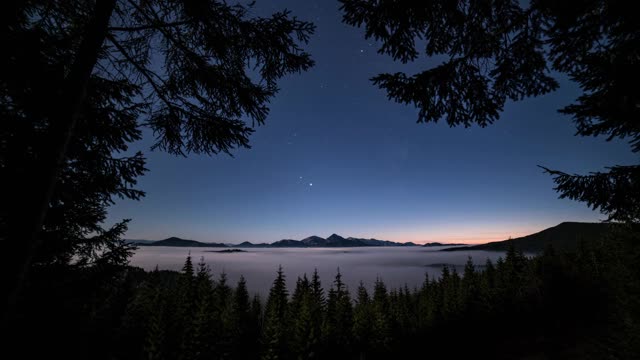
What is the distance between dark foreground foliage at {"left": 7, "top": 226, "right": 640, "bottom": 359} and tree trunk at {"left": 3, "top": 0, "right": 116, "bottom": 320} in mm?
1727

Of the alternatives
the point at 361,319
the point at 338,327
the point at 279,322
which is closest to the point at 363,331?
the point at 361,319

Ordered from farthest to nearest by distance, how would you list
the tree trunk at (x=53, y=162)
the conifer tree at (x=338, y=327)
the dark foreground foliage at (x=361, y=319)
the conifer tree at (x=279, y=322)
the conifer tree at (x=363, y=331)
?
the conifer tree at (x=338, y=327) < the conifer tree at (x=363, y=331) < the conifer tree at (x=279, y=322) < the dark foreground foliage at (x=361, y=319) < the tree trunk at (x=53, y=162)

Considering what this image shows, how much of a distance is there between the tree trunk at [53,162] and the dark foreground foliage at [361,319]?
1.73 metres

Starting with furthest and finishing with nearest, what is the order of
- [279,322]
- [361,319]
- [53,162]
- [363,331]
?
[279,322] → [361,319] → [363,331] → [53,162]

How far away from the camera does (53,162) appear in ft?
9.68

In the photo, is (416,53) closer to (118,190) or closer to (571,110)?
(571,110)

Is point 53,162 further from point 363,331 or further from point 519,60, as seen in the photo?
point 363,331

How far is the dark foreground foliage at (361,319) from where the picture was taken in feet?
14.4

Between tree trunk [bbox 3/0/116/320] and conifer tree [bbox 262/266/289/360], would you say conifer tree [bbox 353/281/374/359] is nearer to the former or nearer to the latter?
conifer tree [bbox 262/266/289/360]

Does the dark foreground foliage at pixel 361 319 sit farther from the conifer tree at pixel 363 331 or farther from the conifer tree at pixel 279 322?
the conifer tree at pixel 279 322

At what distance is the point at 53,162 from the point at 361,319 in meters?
36.0

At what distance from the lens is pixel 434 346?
30672mm

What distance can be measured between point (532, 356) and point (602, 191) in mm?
20081

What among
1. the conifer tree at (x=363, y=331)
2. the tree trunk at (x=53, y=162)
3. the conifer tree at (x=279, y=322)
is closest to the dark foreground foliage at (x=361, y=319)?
the conifer tree at (x=363, y=331)
